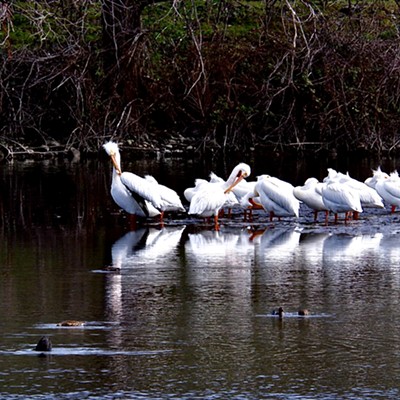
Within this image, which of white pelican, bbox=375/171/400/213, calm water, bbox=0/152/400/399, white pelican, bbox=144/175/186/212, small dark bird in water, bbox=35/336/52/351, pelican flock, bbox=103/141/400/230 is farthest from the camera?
white pelican, bbox=375/171/400/213

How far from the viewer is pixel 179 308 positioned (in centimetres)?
917

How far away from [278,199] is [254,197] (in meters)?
0.79

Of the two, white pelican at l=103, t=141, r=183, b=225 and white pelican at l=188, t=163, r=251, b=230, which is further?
white pelican at l=103, t=141, r=183, b=225

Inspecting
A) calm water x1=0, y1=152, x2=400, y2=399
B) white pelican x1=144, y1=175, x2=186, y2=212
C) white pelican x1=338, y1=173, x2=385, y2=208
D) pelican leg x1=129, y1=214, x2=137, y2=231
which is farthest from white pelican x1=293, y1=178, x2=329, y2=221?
pelican leg x1=129, y1=214, x2=137, y2=231

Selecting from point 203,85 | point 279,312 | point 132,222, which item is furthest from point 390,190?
point 203,85

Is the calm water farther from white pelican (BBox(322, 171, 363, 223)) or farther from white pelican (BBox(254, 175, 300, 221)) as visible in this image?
white pelican (BBox(322, 171, 363, 223))

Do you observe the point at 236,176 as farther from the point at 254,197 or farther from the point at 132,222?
the point at 132,222

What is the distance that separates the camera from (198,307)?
9211 mm

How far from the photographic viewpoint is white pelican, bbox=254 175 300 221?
49.6 ft

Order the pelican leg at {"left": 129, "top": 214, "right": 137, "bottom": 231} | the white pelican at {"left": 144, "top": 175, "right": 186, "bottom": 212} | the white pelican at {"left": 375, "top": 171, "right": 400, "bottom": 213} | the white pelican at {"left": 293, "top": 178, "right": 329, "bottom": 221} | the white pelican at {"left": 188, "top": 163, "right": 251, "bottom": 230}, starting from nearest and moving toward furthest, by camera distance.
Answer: the pelican leg at {"left": 129, "top": 214, "right": 137, "bottom": 231}, the white pelican at {"left": 188, "top": 163, "right": 251, "bottom": 230}, the white pelican at {"left": 144, "top": 175, "right": 186, "bottom": 212}, the white pelican at {"left": 293, "top": 178, "right": 329, "bottom": 221}, the white pelican at {"left": 375, "top": 171, "right": 400, "bottom": 213}

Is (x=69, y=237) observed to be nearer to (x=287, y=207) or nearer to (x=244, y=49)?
(x=287, y=207)

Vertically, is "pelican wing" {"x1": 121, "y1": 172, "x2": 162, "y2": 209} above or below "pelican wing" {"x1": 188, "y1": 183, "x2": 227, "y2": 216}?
above

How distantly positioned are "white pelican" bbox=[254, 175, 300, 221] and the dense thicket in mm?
9166

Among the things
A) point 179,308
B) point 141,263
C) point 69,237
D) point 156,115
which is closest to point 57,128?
point 156,115
